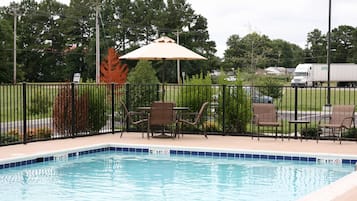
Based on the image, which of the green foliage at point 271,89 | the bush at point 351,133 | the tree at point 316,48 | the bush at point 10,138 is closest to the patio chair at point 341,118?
the bush at point 351,133

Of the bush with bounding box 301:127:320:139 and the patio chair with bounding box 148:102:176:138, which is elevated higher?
the patio chair with bounding box 148:102:176:138

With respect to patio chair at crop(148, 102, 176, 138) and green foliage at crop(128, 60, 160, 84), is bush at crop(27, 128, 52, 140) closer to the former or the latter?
patio chair at crop(148, 102, 176, 138)

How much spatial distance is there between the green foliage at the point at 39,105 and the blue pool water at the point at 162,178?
A: 5731 millimetres

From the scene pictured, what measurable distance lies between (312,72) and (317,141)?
40.6m

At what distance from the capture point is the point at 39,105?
16.3 meters

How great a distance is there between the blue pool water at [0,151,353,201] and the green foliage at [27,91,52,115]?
573cm

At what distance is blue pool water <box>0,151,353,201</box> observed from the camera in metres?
7.20

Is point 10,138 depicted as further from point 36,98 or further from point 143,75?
point 143,75

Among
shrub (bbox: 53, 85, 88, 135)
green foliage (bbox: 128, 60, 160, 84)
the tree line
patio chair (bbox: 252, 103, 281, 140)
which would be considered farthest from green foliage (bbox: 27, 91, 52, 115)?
→ the tree line

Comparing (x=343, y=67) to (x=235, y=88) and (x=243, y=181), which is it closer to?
(x=235, y=88)

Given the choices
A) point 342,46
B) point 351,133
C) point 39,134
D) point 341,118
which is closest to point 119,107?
point 39,134

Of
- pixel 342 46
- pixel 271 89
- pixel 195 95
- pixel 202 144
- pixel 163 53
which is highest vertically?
pixel 342 46

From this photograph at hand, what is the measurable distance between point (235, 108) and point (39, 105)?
21.3 ft

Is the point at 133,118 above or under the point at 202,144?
above
